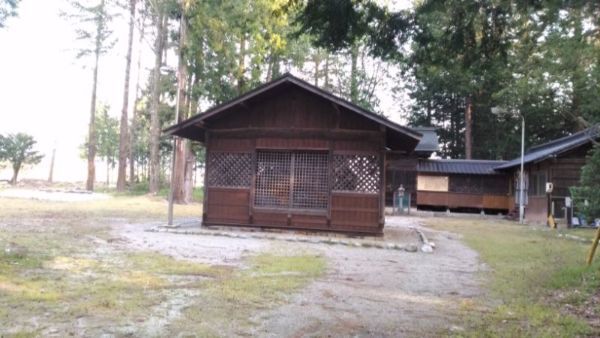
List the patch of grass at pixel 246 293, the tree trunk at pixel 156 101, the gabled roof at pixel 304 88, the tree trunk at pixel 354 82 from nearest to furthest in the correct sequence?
the patch of grass at pixel 246 293
the gabled roof at pixel 304 88
the tree trunk at pixel 156 101
the tree trunk at pixel 354 82

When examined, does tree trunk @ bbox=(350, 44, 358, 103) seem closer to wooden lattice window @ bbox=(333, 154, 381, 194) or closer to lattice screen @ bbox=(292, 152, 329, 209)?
lattice screen @ bbox=(292, 152, 329, 209)

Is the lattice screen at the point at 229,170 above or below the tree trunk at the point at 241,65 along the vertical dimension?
below

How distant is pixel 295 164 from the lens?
14031 millimetres

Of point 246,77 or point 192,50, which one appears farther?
point 246,77

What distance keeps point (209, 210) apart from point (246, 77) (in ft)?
52.8

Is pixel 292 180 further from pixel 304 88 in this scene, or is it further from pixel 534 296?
pixel 534 296

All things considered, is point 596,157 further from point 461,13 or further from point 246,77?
point 246,77

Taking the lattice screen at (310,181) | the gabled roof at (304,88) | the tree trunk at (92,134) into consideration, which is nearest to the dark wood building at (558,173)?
the gabled roof at (304,88)

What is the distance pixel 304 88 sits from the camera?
13.6 meters

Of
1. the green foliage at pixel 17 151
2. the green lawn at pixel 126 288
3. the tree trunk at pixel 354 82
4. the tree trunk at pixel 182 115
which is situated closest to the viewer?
the green lawn at pixel 126 288

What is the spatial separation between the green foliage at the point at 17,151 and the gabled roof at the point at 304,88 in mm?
34883

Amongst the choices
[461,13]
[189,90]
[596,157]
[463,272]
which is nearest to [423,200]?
[189,90]

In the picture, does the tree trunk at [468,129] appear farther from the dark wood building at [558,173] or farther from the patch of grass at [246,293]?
the patch of grass at [246,293]

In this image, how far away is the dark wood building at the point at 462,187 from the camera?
31.3 m
